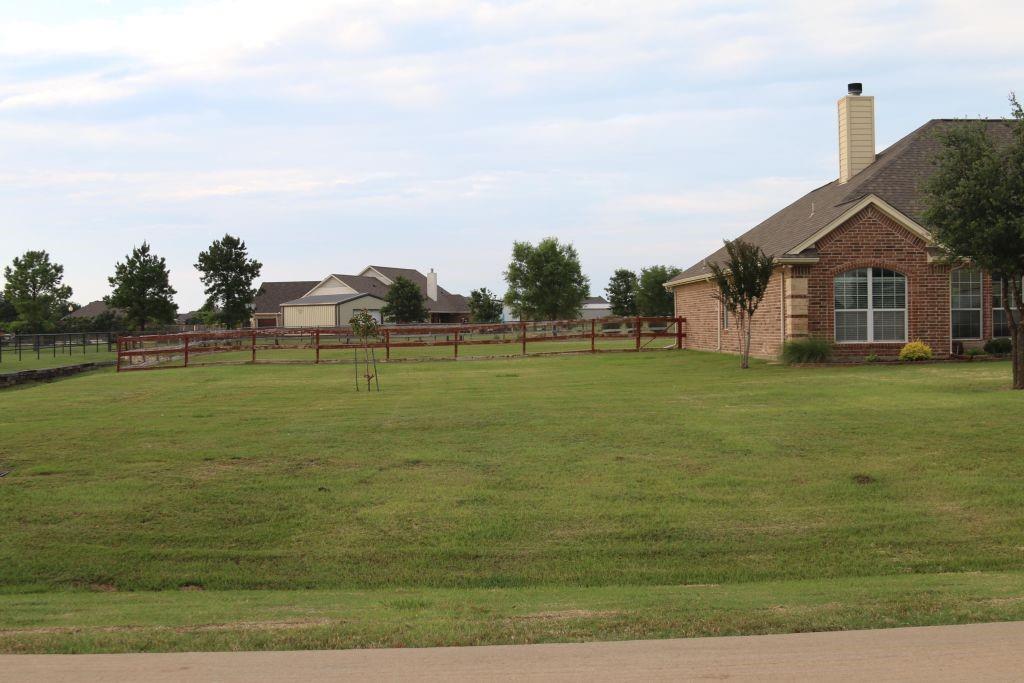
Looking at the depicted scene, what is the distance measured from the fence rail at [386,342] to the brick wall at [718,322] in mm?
916

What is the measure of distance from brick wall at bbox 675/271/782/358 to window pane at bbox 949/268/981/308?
484cm

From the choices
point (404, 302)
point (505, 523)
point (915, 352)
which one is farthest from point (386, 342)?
point (404, 302)

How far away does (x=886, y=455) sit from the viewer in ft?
37.7

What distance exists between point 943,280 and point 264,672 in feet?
83.2

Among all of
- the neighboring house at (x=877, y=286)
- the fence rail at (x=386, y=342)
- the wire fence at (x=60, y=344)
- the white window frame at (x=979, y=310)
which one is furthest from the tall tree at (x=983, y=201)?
the wire fence at (x=60, y=344)

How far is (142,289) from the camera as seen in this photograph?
209 ft

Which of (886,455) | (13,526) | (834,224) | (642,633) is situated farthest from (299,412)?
(834,224)

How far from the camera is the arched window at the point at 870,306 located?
85.0ft

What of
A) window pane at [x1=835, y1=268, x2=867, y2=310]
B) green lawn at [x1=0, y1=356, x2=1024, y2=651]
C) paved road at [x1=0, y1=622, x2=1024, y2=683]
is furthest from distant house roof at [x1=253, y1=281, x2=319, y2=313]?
paved road at [x1=0, y1=622, x2=1024, y2=683]

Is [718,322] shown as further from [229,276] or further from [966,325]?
[229,276]

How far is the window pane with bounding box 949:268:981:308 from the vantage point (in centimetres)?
2600

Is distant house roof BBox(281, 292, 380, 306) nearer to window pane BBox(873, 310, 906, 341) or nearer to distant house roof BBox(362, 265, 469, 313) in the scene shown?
distant house roof BBox(362, 265, 469, 313)

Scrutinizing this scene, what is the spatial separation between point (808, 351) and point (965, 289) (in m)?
5.55

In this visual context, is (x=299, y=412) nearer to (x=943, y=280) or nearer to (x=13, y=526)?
(x=13, y=526)
